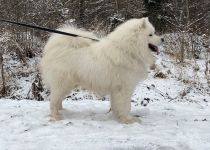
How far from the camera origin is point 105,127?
5223 millimetres

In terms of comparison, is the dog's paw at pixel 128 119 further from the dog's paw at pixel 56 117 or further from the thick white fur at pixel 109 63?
the dog's paw at pixel 56 117

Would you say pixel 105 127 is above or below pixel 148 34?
below

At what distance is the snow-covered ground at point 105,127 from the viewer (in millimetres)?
4438

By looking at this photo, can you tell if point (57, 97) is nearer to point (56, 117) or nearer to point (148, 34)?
point (56, 117)

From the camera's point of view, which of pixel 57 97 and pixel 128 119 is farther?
pixel 57 97

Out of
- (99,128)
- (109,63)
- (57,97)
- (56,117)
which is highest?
(109,63)

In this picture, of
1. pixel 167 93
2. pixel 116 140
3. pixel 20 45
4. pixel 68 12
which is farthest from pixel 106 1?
pixel 116 140

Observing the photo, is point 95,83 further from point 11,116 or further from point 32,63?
point 32,63

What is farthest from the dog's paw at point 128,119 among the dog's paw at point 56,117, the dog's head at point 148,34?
the dog's head at point 148,34

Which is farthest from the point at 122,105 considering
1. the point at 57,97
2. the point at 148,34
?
the point at 148,34

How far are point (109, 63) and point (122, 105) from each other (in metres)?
0.63

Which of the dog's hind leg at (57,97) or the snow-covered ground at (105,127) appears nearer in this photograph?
the snow-covered ground at (105,127)

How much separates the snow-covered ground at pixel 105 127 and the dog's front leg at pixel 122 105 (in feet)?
0.42

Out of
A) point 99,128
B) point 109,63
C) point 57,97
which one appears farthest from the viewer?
point 57,97
